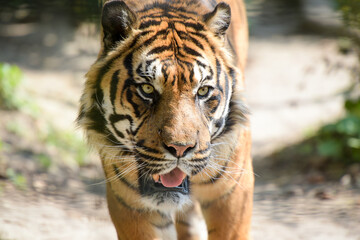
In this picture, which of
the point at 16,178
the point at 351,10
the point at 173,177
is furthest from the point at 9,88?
the point at 351,10

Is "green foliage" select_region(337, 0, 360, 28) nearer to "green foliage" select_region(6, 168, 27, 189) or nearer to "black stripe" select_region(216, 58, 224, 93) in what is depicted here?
"black stripe" select_region(216, 58, 224, 93)

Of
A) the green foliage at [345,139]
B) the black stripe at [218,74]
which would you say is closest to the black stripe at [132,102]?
the black stripe at [218,74]

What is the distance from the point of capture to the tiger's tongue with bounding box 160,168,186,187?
205 centimetres

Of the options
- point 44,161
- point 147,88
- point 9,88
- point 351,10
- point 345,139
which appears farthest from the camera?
point 9,88

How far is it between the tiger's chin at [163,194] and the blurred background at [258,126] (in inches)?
31.1

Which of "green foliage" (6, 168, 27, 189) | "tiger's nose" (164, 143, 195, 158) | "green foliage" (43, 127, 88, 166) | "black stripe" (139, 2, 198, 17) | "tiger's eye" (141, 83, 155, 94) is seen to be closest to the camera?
"tiger's nose" (164, 143, 195, 158)

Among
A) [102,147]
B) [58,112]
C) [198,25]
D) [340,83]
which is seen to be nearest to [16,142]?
[58,112]

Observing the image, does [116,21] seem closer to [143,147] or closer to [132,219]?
[143,147]

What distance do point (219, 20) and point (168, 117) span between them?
540 millimetres

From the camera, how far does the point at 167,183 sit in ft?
6.82

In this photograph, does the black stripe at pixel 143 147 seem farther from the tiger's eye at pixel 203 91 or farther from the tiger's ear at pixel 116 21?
the tiger's ear at pixel 116 21

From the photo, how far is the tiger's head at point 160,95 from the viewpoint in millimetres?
1904

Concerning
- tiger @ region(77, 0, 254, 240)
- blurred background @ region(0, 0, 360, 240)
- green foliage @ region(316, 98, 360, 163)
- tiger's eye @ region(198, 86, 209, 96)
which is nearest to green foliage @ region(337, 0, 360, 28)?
blurred background @ region(0, 0, 360, 240)

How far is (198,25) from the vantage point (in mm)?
2143
